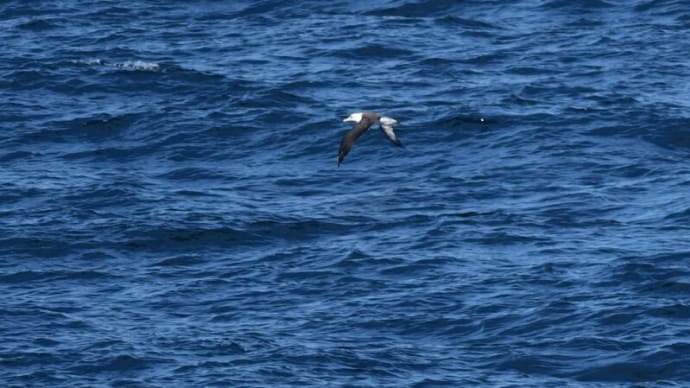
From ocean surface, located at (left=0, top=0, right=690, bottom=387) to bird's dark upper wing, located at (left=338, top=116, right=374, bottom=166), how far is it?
8.70ft

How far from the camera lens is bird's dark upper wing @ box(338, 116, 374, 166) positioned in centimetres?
4650

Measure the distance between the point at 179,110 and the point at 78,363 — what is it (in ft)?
62.8

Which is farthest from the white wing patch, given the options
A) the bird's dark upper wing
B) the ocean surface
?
the ocean surface

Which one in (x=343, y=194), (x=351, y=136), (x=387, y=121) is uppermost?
(x=351, y=136)

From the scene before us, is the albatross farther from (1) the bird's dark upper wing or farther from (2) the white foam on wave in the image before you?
(2) the white foam on wave

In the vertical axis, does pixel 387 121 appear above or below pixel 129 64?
above

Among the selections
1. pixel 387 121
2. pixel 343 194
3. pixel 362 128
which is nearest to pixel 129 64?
pixel 343 194

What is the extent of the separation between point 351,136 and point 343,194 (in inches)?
188

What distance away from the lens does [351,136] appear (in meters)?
47.3

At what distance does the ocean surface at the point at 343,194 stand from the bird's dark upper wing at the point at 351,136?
104 inches

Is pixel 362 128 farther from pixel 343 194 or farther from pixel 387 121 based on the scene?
pixel 343 194

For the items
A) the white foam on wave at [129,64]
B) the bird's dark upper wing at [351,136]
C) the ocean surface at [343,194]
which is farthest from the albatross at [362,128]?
the white foam on wave at [129,64]

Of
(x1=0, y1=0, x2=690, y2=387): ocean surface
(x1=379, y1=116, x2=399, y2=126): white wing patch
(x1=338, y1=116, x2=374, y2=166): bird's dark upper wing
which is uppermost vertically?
(x1=338, y1=116, x2=374, y2=166): bird's dark upper wing

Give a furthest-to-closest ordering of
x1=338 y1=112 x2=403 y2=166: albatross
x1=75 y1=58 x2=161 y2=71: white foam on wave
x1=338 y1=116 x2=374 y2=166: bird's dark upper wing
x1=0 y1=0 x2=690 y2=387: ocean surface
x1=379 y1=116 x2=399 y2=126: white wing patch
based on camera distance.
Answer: x1=75 y1=58 x2=161 y2=71: white foam on wave
x1=379 y1=116 x2=399 y2=126: white wing patch
x1=338 y1=112 x2=403 y2=166: albatross
x1=338 y1=116 x2=374 y2=166: bird's dark upper wing
x1=0 y1=0 x2=690 y2=387: ocean surface
